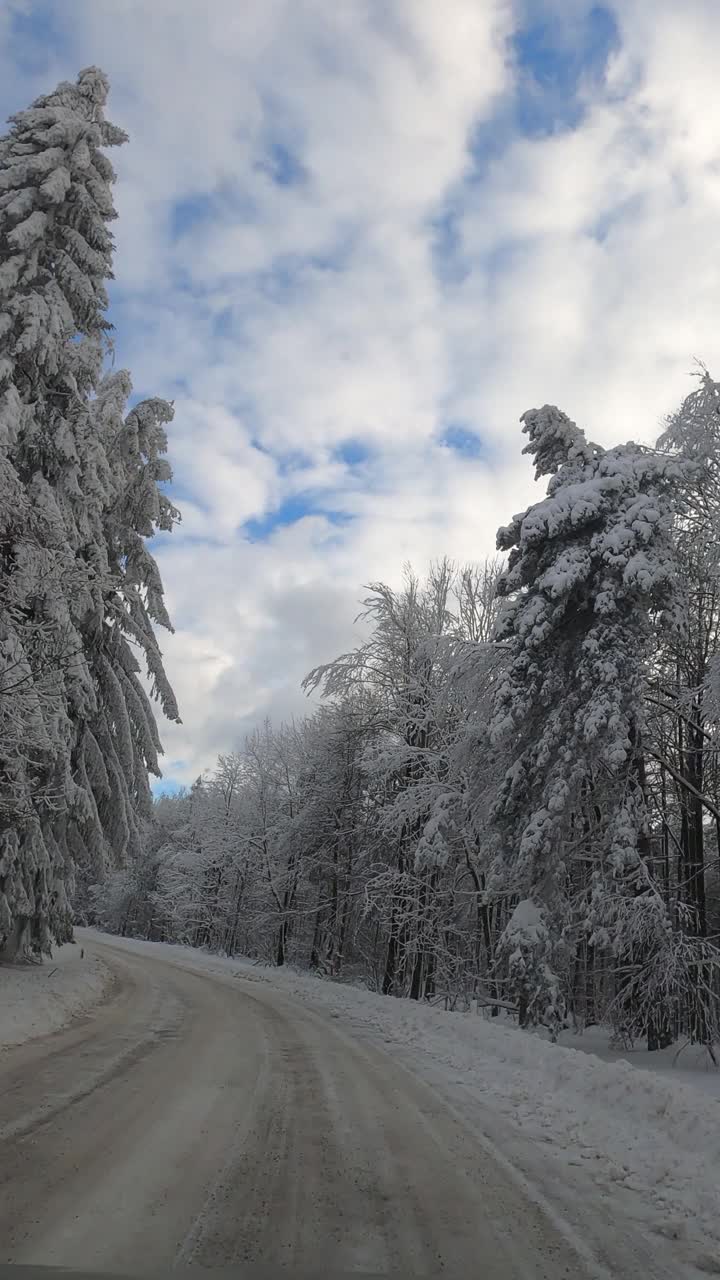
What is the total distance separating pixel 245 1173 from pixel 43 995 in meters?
8.76

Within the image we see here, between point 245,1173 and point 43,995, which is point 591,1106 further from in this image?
point 43,995

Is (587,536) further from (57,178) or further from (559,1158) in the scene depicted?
(57,178)

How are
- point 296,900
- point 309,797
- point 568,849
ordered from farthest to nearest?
point 296,900 < point 309,797 < point 568,849

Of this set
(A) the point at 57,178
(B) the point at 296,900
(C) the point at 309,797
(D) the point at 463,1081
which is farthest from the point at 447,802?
(B) the point at 296,900

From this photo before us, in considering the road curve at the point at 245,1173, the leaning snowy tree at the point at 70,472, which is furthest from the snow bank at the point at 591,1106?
the leaning snowy tree at the point at 70,472

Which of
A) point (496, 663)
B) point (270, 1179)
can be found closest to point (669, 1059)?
point (496, 663)

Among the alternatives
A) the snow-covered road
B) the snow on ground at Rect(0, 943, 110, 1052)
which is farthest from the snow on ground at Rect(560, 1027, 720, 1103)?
the snow on ground at Rect(0, 943, 110, 1052)

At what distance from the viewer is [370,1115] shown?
681cm

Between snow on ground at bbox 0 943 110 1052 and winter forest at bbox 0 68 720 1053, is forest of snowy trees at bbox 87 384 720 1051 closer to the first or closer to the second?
winter forest at bbox 0 68 720 1053

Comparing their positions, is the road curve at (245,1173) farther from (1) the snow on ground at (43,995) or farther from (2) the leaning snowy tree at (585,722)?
(2) the leaning snowy tree at (585,722)

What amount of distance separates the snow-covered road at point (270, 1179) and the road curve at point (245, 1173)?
0.02 metres

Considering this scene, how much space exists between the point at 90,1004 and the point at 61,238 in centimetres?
1472

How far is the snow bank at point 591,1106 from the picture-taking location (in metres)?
5.43

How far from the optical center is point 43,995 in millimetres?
12086
